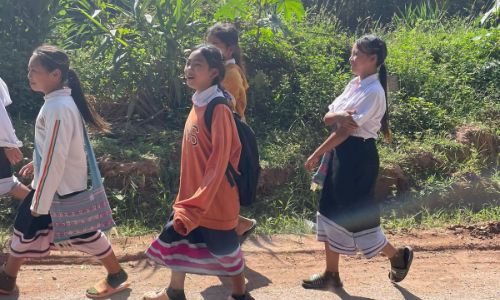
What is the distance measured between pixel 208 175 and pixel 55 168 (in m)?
0.87

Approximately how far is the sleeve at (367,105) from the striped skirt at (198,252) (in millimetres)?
1015

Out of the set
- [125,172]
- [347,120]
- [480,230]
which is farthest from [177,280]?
[480,230]

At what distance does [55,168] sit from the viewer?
378 centimetres

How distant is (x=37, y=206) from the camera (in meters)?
3.80

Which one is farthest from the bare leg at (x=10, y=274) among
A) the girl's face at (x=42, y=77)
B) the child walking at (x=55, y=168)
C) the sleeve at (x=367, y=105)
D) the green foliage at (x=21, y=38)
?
the green foliage at (x=21, y=38)

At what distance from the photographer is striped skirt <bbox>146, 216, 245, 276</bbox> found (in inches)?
147

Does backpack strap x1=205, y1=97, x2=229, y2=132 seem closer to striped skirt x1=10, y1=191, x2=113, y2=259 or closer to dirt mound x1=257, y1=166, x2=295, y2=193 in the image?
striped skirt x1=10, y1=191, x2=113, y2=259

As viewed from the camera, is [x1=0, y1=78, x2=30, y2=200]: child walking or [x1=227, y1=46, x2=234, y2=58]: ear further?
[x1=227, y1=46, x2=234, y2=58]: ear

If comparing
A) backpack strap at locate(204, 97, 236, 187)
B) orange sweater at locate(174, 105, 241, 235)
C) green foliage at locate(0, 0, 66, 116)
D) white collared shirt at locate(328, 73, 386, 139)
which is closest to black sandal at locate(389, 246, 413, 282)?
white collared shirt at locate(328, 73, 386, 139)

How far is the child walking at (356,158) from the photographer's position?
4094 millimetres

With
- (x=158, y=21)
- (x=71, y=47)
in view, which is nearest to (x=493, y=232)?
(x=158, y=21)

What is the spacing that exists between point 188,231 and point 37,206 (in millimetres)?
875

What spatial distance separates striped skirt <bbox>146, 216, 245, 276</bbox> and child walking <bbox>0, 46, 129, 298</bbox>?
53 centimetres

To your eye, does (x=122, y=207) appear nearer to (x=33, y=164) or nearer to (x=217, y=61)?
(x=33, y=164)
